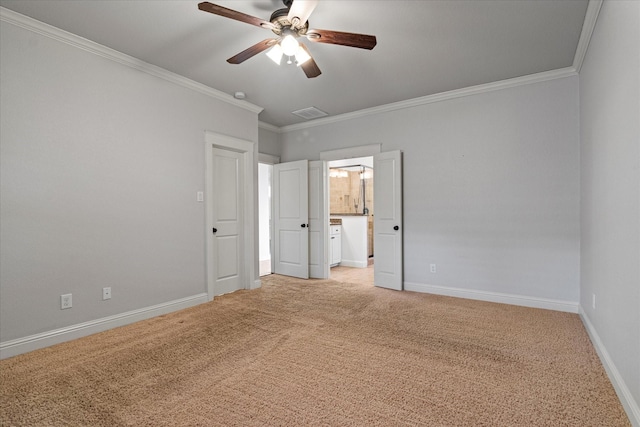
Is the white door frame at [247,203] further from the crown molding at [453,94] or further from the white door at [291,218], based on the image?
the crown molding at [453,94]

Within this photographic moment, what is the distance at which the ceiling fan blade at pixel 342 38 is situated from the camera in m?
2.16

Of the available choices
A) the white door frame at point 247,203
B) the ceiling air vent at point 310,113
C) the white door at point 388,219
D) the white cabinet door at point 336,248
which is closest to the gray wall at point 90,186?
the white door frame at point 247,203

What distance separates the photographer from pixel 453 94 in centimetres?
404

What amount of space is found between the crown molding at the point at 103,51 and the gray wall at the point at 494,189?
7.87 ft

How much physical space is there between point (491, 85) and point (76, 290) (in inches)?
191

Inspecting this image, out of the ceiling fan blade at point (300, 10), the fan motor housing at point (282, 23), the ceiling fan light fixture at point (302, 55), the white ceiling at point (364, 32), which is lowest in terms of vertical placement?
the ceiling fan light fixture at point (302, 55)

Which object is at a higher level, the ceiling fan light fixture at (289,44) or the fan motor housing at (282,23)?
the fan motor housing at (282,23)

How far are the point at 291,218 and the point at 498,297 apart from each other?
3224mm

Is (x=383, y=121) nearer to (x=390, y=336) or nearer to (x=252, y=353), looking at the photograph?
(x=390, y=336)

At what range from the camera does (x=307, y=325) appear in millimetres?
3070

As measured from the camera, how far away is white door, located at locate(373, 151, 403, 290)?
441cm

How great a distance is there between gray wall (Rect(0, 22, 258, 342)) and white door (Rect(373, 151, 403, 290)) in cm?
241

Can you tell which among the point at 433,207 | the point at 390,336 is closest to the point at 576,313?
the point at 433,207

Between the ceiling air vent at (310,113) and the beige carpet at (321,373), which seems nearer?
the beige carpet at (321,373)
